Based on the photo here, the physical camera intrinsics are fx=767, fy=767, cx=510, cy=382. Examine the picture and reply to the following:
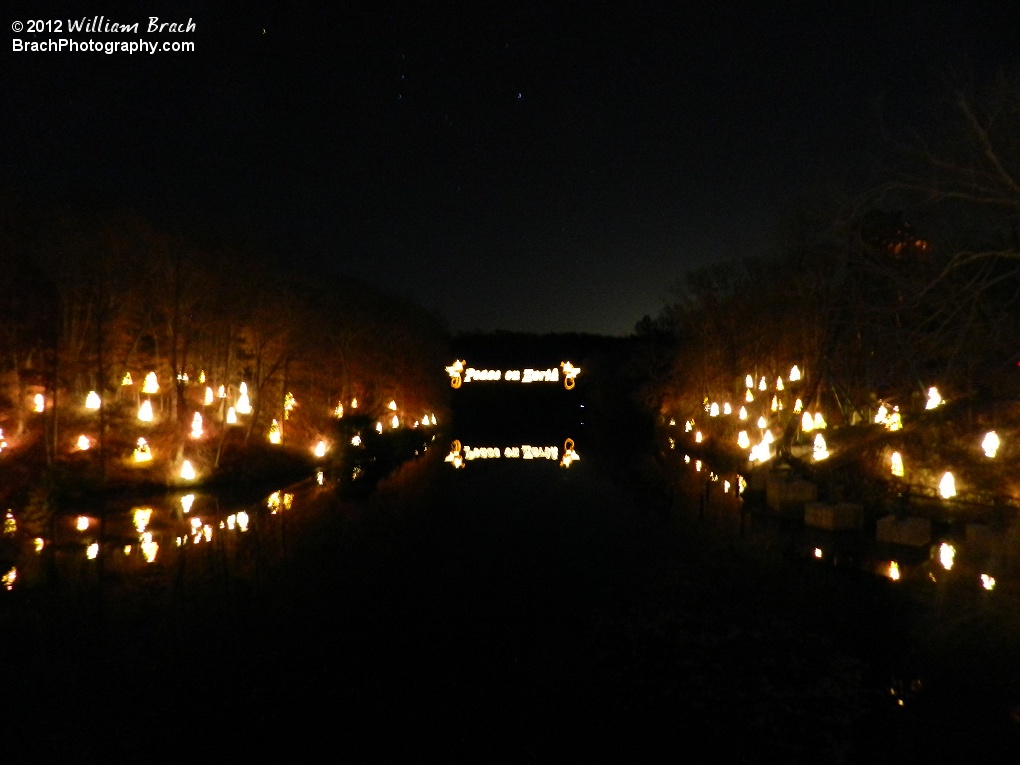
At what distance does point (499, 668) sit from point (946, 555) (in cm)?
946

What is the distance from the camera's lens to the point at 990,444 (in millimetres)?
15742

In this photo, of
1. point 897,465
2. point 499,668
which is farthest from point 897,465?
point 499,668

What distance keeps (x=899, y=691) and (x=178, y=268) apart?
20.0 meters

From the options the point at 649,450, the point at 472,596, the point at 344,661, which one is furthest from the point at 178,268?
the point at 649,450

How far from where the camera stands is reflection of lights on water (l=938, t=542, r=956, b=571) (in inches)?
509

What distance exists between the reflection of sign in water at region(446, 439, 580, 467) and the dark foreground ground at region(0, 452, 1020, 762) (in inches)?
823

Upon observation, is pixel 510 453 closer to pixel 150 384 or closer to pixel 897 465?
pixel 150 384

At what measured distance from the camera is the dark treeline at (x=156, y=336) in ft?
66.7

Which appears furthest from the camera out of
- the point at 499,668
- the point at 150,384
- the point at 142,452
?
the point at 150,384

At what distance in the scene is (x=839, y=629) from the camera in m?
9.75

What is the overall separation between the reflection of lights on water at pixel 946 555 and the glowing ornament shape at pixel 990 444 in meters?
2.47

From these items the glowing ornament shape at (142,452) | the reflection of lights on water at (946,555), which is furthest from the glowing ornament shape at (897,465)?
the glowing ornament shape at (142,452)

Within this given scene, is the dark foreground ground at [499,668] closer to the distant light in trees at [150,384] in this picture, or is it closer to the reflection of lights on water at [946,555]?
the reflection of lights on water at [946,555]

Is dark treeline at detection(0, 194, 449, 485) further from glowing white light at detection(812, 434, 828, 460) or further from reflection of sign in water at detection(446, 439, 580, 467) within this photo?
glowing white light at detection(812, 434, 828, 460)
